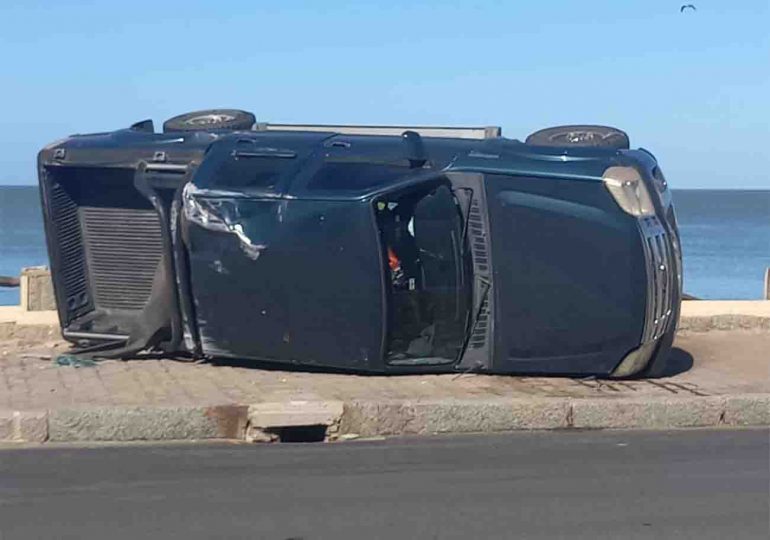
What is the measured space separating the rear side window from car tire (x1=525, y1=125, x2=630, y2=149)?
162cm

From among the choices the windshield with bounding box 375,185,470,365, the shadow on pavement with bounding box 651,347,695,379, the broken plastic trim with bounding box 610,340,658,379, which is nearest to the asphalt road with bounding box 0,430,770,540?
the broken plastic trim with bounding box 610,340,658,379

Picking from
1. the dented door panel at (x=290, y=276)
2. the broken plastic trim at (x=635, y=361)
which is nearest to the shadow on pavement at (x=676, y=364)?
the broken plastic trim at (x=635, y=361)

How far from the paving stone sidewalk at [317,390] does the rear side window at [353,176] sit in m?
1.51

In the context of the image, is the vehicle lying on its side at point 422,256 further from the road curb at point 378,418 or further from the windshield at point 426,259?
the road curb at point 378,418

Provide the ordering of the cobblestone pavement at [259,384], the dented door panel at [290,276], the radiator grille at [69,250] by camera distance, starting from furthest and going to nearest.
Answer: the radiator grille at [69,250] < the dented door panel at [290,276] < the cobblestone pavement at [259,384]

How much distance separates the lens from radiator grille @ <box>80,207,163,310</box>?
1151 cm

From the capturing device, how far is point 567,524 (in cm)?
675

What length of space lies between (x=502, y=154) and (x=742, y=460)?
3243 mm

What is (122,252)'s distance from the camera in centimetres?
1161

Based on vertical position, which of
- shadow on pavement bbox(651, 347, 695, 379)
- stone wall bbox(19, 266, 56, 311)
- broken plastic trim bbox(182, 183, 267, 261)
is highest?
broken plastic trim bbox(182, 183, 267, 261)

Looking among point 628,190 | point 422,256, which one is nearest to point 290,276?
point 422,256

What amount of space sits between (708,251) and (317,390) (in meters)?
43.4

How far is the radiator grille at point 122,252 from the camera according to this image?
11.5m

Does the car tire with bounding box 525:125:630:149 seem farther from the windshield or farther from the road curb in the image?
the road curb
